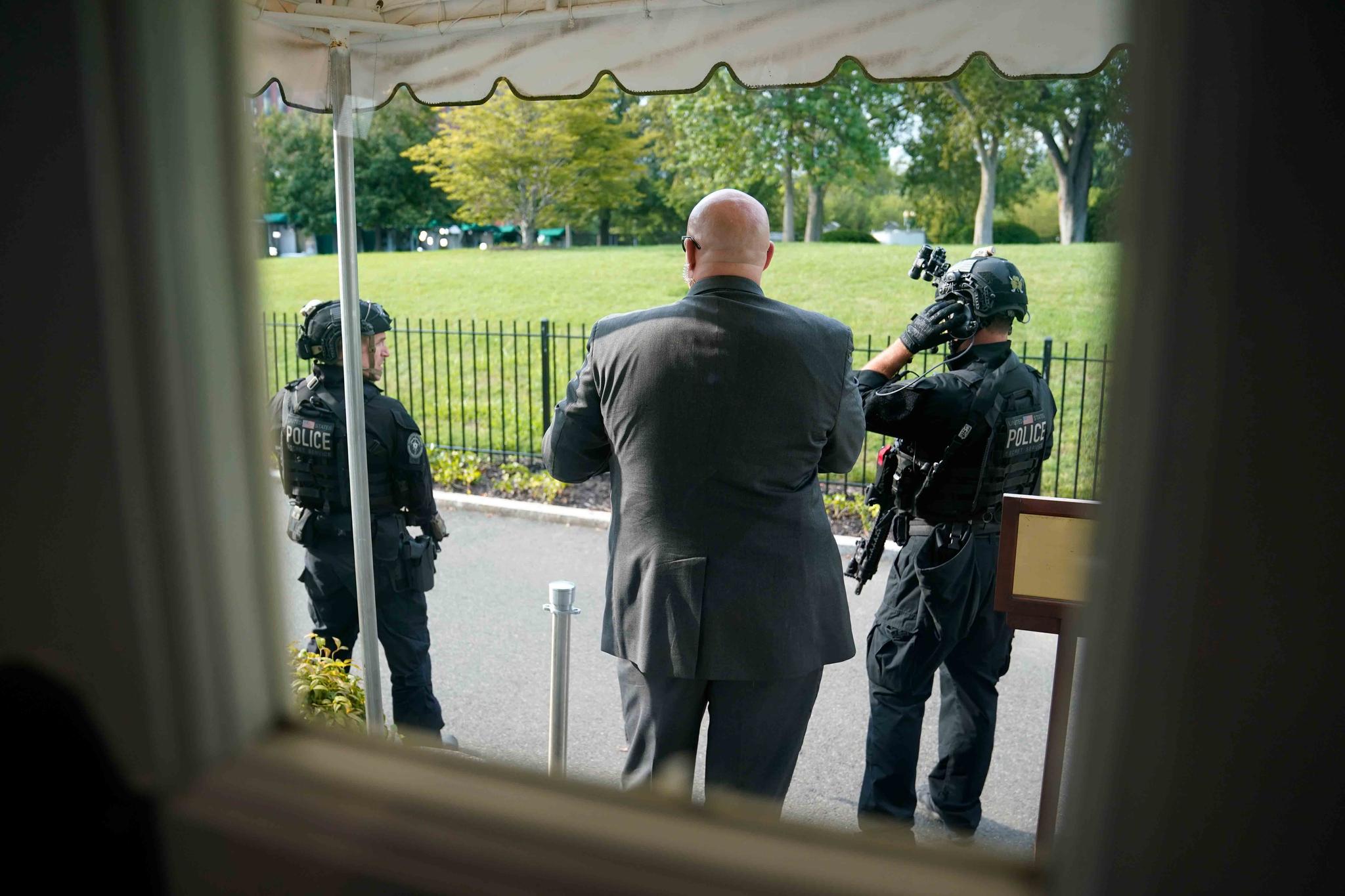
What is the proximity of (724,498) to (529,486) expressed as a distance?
22.4 ft

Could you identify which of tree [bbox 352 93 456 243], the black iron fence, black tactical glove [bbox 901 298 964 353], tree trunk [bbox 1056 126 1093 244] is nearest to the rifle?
black tactical glove [bbox 901 298 964 353]

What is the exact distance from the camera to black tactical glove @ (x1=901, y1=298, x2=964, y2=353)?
12.0 feet

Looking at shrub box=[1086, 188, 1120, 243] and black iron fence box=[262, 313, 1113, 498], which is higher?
shrub box=[1086, 188, 1120, 243]

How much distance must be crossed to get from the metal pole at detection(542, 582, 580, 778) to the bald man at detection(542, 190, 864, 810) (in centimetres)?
53

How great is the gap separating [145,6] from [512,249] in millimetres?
27909

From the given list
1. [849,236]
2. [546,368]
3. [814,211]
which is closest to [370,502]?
[546,368]

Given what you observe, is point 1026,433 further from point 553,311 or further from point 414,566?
point 553,311

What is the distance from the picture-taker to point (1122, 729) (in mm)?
717

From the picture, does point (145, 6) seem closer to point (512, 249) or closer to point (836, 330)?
point (836, 330)

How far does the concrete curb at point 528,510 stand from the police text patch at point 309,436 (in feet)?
13.2

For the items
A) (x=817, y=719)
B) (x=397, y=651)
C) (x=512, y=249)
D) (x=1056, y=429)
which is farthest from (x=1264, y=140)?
(x=512, y=249)

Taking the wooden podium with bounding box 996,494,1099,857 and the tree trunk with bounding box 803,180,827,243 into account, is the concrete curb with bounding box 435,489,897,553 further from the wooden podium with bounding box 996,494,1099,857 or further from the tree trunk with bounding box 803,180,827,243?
the tree trunk with bounding box 803,180,827,243

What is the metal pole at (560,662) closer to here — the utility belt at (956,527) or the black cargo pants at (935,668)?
the black cargo pants at (935,668)

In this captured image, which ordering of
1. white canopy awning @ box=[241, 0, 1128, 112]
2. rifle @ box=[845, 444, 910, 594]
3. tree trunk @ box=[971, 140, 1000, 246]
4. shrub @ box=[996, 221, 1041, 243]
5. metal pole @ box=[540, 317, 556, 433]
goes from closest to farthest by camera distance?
white canopy awning @ box=[241, 0, 1128, 112]
rifle @ box=[845, 444, 910, 594]
metal pole @ box=[540, 317, 556, 433]
tree trunk @ box=[971, 140, 1000, 246]
shrub @ box=[996, 221, 1041, 243]
